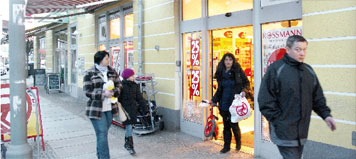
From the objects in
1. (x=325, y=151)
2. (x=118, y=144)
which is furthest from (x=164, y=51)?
(x=325, y=151)

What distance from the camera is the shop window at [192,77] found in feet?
23.1

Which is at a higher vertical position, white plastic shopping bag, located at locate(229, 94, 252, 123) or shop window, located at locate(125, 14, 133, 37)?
shop window, located at locate(125, 14, 133, 37)

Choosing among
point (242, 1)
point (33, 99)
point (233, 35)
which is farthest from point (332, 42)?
point (33, 99)

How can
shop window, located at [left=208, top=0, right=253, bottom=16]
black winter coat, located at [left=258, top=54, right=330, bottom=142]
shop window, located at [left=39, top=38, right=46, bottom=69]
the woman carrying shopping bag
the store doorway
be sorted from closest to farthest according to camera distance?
black winter coat, located at [left=258, top=54, right=330, bottom=142]
the woman carrying shopping bag
shop window, located at [left=208, top=0, right=253, bottom=16]
the store doorway
shop window, located at [left=39, top=38, right=46, bottom=69]

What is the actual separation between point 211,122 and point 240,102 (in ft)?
3.41

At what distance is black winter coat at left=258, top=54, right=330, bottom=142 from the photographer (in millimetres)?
3064

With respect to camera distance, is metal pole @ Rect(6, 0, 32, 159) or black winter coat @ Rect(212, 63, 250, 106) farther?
black winter coat @ Rect(212, 63, 250, 106)

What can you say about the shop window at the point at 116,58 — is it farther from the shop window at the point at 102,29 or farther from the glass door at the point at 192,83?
the glass door at the point at 192,83

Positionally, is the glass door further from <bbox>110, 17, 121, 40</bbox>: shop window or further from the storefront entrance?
<bbox>110, 17, 121, 40</bbox>: shop window

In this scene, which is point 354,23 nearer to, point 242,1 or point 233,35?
point 242,1

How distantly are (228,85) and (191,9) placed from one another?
2323 millimetres

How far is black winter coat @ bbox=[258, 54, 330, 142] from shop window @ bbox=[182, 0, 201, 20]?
13.4 ft

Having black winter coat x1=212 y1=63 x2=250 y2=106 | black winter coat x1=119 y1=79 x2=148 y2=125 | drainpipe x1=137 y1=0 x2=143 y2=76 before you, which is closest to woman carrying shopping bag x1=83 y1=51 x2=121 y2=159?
black winter coat x1=119 y1=79 x2=148 y2=125

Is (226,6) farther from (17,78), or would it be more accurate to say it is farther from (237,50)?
(17,78)
